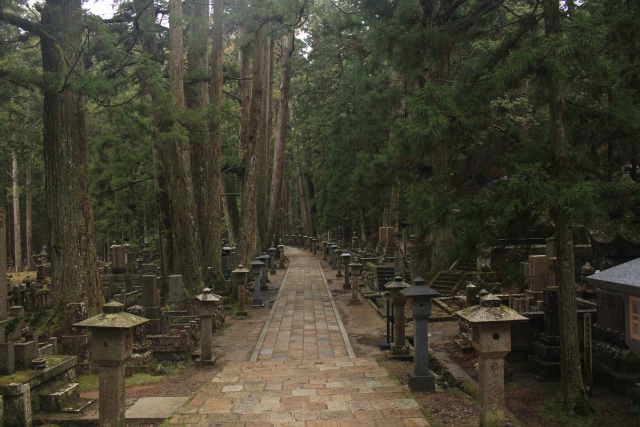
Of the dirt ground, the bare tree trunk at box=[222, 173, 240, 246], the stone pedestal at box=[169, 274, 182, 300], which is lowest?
the dirt ground

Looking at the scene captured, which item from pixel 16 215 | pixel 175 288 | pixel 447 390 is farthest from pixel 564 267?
pixel 16 215

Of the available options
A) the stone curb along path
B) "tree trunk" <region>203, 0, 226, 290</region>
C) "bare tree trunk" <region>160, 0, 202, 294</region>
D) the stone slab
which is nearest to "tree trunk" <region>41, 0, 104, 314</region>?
the stone curb along path

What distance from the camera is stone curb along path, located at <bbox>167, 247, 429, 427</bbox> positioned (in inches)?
229

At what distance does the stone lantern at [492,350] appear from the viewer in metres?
5.15

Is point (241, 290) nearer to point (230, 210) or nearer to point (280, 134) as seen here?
point (230, 210)

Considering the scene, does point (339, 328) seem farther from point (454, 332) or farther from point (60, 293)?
point (60, 293)

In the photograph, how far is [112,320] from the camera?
205 inches

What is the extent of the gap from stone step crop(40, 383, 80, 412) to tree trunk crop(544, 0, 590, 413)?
254 inches

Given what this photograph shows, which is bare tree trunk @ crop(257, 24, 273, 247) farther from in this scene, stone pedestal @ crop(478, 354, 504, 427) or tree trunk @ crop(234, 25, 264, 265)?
stone pedestal @ crop(478, 354, 504, 427)

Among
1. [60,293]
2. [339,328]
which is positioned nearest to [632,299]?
[339,328]

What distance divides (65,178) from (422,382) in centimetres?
745

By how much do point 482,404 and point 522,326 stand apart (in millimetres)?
4631

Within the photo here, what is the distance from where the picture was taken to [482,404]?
5234 mm

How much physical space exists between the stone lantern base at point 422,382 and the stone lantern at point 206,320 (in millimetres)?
3767
